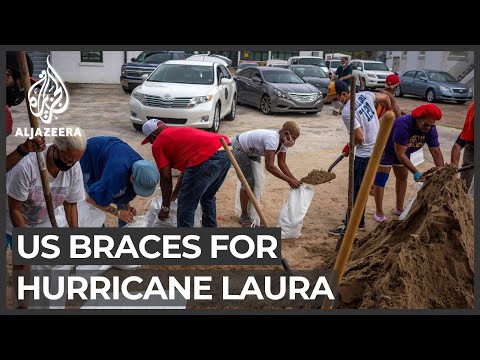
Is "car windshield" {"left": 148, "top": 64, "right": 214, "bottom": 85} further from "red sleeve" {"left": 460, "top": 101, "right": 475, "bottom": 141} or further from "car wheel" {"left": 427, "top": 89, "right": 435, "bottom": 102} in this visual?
"car wheel" {"left": 427, "top": 89, "right": 435, "bottom": 102}

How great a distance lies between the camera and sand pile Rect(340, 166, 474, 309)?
3260 millimetres

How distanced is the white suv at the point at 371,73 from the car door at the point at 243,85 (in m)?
7.56

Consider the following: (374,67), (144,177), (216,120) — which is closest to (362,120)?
(144,177)

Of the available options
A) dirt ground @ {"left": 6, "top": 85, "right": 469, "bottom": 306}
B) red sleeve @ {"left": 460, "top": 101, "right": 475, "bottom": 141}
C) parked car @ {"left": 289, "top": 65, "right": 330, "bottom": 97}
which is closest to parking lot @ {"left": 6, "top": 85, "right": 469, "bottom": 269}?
dirt ground @ {"left": 6, "top": 85, "right": 469, "bottom": 306}

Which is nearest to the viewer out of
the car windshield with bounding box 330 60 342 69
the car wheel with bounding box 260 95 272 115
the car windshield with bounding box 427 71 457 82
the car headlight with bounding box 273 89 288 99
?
the car wheel with bounding box 260 95 272 115

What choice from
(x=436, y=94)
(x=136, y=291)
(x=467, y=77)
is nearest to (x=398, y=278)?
(x=136, y=291)

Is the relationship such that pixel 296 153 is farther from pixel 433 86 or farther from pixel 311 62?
pixel 311 62

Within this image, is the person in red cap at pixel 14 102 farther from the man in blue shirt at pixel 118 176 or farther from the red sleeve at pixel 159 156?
the red sleeve at pixel 159 156

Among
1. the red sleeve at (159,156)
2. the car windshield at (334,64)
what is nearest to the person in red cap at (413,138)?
the red sleeve at (159,156)

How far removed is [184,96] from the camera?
8.31m

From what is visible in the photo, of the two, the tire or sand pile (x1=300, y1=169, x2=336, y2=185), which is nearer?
sand pile (x1=300, y1=169, x2=336, y2=185)

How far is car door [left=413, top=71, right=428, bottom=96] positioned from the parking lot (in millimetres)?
4055

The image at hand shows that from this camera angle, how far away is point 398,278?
325 cm
